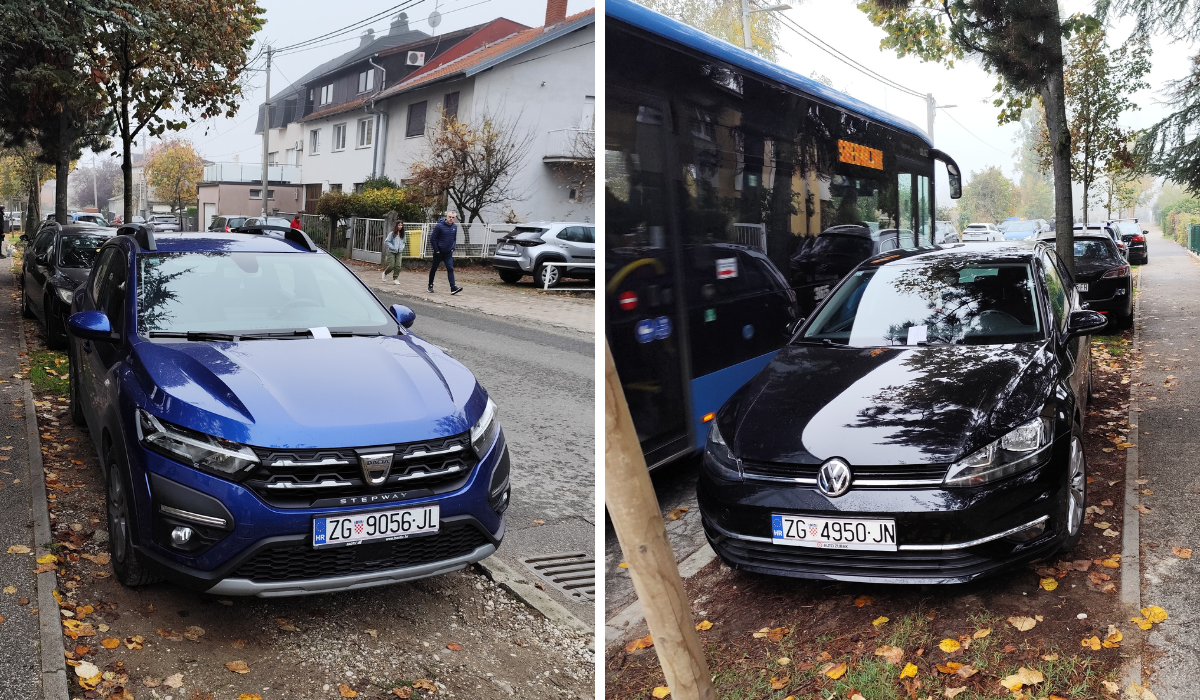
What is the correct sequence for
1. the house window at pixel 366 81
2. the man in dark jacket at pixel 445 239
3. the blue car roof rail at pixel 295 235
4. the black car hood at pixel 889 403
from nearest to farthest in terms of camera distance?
1. the black car hood at pixel 889 403
2. the blue car roof rail at pixel 295 235
3. the man in dark jacket at pixel 445 239
4. the house window at pixel 366 81

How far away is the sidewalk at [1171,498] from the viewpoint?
3.53 metres

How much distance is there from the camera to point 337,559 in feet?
11.6

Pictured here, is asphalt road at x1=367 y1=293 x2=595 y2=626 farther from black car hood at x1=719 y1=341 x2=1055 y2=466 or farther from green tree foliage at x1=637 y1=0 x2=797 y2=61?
green tree foliage at x1=637 y1=0 x2=797 y2=61

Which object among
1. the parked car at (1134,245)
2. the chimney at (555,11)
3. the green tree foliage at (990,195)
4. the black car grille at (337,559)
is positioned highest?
the green tree foliage at (990,195)

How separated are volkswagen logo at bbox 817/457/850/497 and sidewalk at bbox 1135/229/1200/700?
126cm

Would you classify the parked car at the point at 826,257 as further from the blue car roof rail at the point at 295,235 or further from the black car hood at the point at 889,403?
the blue car roof rail at the point at 295,235

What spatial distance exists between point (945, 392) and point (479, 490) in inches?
84.9

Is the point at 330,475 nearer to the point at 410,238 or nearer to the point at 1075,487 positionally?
the point at 1075,487

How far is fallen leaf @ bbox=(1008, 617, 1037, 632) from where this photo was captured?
3.85 metres

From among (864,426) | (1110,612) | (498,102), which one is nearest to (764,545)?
(864,426)

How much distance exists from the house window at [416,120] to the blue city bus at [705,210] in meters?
23.1

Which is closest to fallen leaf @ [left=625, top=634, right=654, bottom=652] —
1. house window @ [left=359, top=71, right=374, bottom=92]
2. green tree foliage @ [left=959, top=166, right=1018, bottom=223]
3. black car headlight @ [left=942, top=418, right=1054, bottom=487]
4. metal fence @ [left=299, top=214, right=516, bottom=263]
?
black car headlight @ [left=942, top=418, right=1054, bottom=487]

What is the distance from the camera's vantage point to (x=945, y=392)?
4.34 meters

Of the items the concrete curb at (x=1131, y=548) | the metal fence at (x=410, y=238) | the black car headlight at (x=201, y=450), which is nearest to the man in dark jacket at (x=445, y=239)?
the metal fence at (x=410, y=238)
